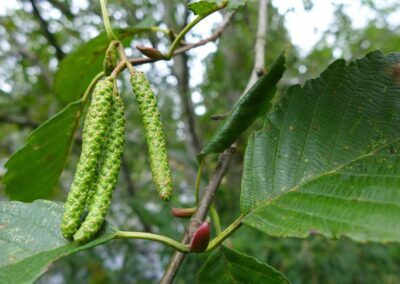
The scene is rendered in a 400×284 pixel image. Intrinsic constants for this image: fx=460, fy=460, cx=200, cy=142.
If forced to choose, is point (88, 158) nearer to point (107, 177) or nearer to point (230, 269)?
point (107, 177)

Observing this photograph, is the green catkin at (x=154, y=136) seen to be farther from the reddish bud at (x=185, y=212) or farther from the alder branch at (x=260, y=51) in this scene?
the alder branch at (x=260, y=51)

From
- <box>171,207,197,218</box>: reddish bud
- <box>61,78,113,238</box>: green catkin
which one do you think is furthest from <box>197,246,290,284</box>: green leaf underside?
<box>61,78,113,238</box>: green catkin

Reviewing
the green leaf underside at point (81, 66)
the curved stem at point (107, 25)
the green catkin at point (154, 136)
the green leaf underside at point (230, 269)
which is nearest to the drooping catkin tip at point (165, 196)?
the green catkin at point (154, 136)

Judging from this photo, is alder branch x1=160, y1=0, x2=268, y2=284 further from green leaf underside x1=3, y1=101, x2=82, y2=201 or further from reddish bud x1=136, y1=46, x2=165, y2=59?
green leaf underside x1=3, y1=101, x2=82, y2=201

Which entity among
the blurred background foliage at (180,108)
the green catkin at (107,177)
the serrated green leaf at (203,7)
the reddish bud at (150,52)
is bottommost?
the blurred background foliage at (180,108)

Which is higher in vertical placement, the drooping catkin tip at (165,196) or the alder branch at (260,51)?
the alder branch at (260,51)

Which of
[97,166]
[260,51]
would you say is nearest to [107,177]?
[97,166]
